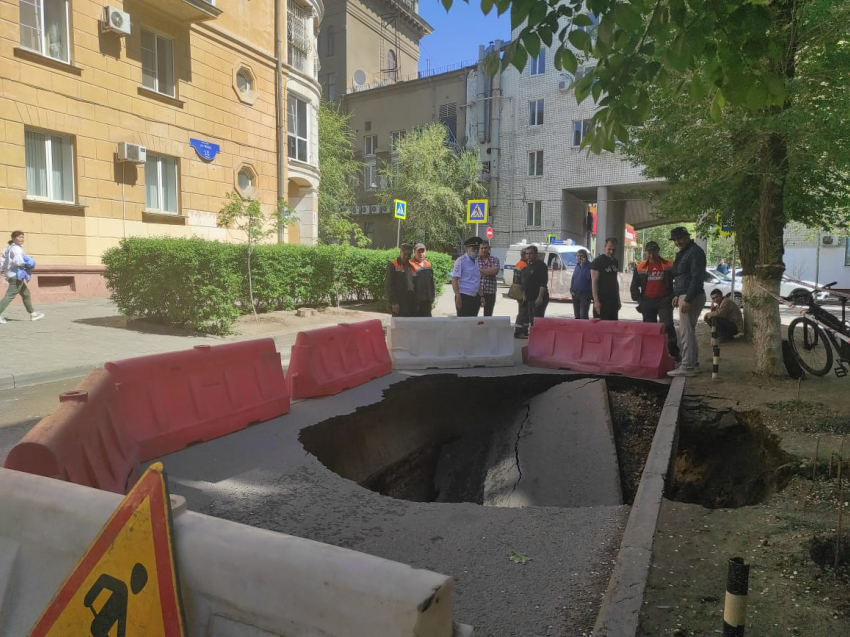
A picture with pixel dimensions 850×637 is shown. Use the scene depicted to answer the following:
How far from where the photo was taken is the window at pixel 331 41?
1734 inches

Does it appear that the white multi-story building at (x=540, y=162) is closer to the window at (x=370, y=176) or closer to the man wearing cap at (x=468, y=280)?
the window at (x=370, y=176)

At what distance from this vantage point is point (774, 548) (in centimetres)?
327

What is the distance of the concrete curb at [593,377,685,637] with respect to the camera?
2531mm

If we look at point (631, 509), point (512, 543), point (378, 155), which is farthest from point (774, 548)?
point (378, 155)

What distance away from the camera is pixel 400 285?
9.09 meters

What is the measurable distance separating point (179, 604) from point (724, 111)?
23.0 ft

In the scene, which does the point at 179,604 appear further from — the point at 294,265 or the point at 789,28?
the point at 294,265

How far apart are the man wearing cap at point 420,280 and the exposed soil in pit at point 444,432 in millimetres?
1587

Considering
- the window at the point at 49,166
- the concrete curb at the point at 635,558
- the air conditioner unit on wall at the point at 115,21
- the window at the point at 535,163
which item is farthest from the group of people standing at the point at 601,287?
the window at the point at 535,163

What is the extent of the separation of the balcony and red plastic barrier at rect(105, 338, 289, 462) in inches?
568

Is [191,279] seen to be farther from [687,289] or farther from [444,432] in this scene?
[687,289]

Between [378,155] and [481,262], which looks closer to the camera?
[481,262]

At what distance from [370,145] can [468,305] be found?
3748 cm

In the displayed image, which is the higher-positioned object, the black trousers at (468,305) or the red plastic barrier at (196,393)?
the black trousers at (468,305)
